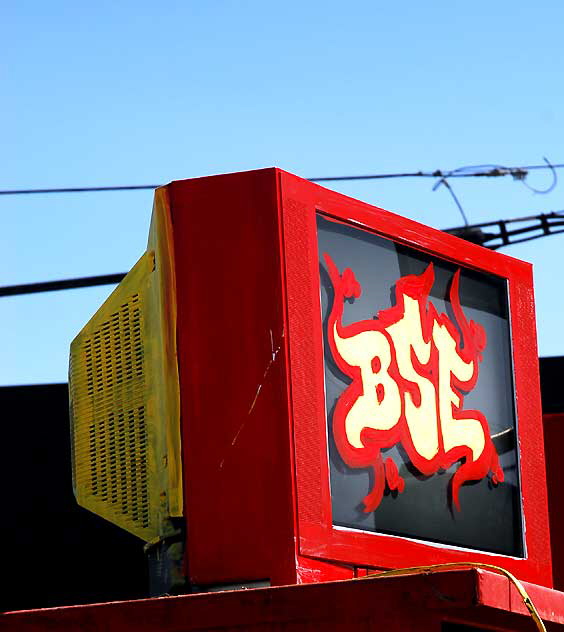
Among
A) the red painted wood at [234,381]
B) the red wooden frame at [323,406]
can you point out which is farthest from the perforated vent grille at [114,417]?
the red wooden frame at [323,406]

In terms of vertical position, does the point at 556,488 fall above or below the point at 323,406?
below

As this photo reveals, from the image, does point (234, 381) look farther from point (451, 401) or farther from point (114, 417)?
point (451, 401)

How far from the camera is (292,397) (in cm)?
606

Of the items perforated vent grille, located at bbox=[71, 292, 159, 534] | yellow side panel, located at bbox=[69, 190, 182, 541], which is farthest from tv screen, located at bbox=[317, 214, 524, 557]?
perforated vent grille, located at bbox=[71, 292, 159, 534]

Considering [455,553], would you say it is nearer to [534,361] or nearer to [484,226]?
[534,361]

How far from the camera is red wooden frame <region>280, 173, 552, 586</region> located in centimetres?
600

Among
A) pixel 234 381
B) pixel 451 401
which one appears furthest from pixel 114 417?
pixel 451 401

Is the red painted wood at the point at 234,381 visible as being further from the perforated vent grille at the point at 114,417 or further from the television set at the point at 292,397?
the perforated vent grille at the point at 114,417

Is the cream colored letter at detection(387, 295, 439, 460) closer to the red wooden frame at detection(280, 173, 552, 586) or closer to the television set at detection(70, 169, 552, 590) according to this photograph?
the television set at detection(70, 169, 552, 590)

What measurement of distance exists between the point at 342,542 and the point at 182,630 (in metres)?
1.16

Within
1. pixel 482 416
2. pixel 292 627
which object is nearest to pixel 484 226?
pixel 482 416

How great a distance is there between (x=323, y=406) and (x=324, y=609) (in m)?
1.36

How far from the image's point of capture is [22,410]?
42.4 feet

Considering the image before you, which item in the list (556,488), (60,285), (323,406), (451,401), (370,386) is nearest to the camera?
(323,406)
